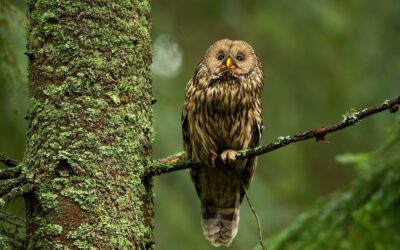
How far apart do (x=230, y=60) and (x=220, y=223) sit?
38.4 inches

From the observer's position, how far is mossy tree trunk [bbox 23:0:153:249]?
10.5 ft

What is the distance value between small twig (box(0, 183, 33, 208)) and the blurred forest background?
8.71 feet

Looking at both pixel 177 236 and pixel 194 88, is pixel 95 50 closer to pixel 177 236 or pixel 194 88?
pixel 194 88

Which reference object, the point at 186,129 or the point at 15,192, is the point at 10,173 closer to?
the point at 15,192

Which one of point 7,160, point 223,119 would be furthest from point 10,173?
point 223,119

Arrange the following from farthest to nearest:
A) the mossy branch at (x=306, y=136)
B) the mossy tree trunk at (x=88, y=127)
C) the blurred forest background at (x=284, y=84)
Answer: the blurred forest background at (x=284, y=84), the mossy tree trunk at (x=88, y=127), the mossy branch at (x=306, y=136)

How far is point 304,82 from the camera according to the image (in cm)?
1064

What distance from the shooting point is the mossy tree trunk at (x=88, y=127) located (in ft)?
10.5

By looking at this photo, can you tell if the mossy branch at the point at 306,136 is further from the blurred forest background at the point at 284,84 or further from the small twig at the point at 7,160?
the blurred forest background at the point at 284,84

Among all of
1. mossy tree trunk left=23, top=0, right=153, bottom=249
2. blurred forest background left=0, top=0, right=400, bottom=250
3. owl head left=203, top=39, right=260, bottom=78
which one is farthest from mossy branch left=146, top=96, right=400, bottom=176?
blurred forest background left=0, top=0, right=400, bottom=250

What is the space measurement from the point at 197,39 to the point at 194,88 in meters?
4.90

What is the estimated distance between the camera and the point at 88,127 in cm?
333

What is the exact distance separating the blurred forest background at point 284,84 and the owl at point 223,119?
153 centimetres

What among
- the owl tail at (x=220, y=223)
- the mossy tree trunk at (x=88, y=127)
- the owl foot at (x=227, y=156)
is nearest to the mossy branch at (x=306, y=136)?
the mossy tree trunk at (x=88, y=127)
